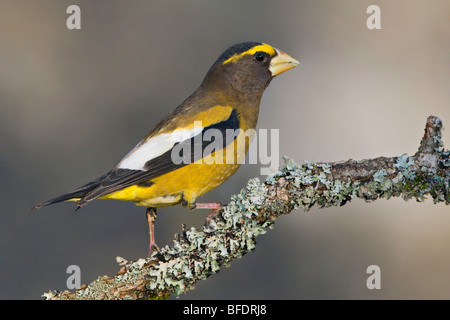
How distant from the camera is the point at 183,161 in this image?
3176 mm

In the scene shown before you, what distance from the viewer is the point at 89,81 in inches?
212

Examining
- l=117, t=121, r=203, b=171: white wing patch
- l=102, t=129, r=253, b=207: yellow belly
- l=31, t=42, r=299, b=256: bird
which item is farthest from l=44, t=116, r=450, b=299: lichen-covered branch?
l=117, t=121, r=203, b=171: white wing patch

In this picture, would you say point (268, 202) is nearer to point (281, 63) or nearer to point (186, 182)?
point (186, 182)

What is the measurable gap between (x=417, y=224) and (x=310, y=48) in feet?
6.68

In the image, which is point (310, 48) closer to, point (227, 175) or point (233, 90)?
point (233, 90)

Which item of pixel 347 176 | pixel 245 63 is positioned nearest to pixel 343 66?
pixel 245 63

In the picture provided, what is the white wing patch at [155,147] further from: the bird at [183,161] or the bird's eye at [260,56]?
the bird's eye at [260,56]

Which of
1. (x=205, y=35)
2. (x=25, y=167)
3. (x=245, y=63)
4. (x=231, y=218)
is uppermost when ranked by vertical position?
(x=205, y=35)

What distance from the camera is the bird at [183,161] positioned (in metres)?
3.12

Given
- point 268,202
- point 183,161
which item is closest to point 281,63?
point 183,161

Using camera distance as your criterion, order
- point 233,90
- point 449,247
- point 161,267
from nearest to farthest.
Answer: point 161,267 < point 233,90 < point 449,247

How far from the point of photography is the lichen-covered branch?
264cm

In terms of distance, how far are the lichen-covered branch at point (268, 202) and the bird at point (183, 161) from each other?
13.8 inches

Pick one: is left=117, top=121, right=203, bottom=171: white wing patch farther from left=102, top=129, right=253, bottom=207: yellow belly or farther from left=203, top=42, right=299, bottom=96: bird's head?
left=203, top=42, right=299, bottom=96: bird's head
